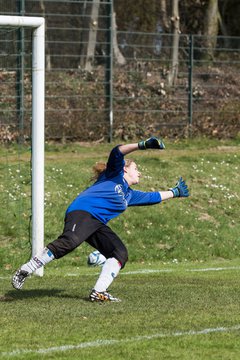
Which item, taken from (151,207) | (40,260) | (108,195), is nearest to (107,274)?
(40,260)

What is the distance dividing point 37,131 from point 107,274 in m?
3.05

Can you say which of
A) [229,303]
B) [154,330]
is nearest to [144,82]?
[229,303]

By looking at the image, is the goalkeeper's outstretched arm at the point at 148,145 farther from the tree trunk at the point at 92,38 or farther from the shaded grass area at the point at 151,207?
the tree trunk at the point at 92,38

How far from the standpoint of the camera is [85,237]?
10.5 meters

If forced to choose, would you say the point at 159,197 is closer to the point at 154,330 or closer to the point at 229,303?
the point at 229,303

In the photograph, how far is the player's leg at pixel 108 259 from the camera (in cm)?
1046

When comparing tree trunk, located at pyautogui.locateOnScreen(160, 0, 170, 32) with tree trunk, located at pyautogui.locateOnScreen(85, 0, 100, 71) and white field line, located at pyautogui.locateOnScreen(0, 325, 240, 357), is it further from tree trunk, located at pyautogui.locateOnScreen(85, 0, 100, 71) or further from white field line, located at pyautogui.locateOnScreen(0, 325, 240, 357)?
white field line, located at pyautogui.locateOnScreen(0, 325, 240, 357)

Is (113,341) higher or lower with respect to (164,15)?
lower

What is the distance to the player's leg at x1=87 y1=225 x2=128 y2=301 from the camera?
10461mm

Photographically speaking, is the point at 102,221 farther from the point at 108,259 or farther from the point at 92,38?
the point at 92,38

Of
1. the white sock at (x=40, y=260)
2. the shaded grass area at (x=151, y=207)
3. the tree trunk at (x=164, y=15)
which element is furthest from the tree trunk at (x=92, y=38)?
the white sock at (x=40, y=260)

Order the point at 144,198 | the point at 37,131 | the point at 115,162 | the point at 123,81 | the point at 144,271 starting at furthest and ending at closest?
the point at 123,81
the point at 144,271
the point at 37,131
the point at 144,198
the point at 115,162

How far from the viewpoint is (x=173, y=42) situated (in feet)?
83.0

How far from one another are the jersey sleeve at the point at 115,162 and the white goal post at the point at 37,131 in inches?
90.1
